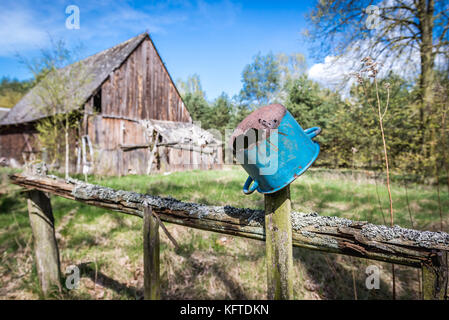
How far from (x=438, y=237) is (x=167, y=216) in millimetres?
1648

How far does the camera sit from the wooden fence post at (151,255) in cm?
190

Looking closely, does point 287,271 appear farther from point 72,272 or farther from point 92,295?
point 72,272

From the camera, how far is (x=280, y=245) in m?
1.23

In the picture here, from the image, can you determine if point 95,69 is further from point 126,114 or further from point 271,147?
point 271,147

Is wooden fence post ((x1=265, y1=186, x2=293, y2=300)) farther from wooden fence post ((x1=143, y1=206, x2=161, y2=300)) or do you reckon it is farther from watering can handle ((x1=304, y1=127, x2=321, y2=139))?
wooden fence post ((x1=143, y1=206, x2=161, y2=300))

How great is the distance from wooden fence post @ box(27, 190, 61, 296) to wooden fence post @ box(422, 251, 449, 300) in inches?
167

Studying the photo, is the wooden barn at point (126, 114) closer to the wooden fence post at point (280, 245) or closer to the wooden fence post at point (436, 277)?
the wooden fence post at point (280, 245)

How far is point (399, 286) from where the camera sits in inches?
140

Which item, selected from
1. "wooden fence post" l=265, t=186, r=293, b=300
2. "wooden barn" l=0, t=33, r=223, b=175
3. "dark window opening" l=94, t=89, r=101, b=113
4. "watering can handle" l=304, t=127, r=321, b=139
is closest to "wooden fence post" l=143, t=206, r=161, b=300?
"wooden fence post" l=265, t=186, r=293, b=300

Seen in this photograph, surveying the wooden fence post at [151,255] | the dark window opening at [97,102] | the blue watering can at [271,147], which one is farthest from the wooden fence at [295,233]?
Result: the dark window opening at [97,102]

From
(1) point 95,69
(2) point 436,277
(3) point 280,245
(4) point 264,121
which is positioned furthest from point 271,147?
(1) point 95,69

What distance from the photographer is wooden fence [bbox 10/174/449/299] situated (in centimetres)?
105

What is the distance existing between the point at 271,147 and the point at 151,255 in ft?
4.73

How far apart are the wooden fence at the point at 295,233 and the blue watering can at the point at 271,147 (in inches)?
8.9
